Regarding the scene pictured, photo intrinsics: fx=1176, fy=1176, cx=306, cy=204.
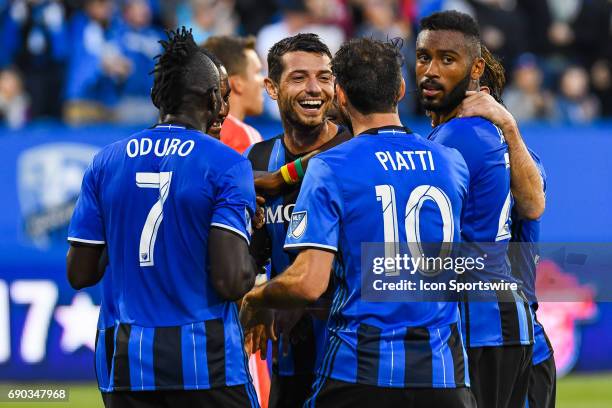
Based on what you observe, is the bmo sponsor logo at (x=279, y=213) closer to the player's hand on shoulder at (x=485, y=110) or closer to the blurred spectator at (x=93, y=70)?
the player's hand on shoulder at (x=485, y=110)

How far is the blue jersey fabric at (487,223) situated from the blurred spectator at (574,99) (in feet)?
29.3

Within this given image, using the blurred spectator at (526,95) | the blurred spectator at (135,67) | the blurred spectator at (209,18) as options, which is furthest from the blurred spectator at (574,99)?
the blurred spectator at (135,67)

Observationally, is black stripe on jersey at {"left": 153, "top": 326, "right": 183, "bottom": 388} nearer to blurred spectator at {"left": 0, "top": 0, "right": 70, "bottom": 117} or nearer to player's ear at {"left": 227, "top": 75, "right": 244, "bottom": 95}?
player's ear at {"left": 227, "top": 75, "right": 244, "bottom": 95}

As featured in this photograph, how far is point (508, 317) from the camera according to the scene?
5.34 m

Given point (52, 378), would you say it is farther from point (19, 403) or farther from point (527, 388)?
point (527, 388)

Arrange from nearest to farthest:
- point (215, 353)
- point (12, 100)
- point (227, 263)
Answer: point (227, 263)
point (215, 353)
point (12, 100)

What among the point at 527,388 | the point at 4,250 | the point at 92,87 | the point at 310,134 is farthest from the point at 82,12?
the point at 527,388

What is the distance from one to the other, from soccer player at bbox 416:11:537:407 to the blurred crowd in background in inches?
289

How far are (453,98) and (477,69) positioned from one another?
0.19m

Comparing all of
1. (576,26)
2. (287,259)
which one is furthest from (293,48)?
(576,26)

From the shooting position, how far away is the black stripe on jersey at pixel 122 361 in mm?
4652

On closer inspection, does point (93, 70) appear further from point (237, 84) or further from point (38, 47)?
point (237, 84)

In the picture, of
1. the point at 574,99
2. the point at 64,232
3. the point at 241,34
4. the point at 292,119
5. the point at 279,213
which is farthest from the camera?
the point at 574,99

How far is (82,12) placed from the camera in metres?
13.0
